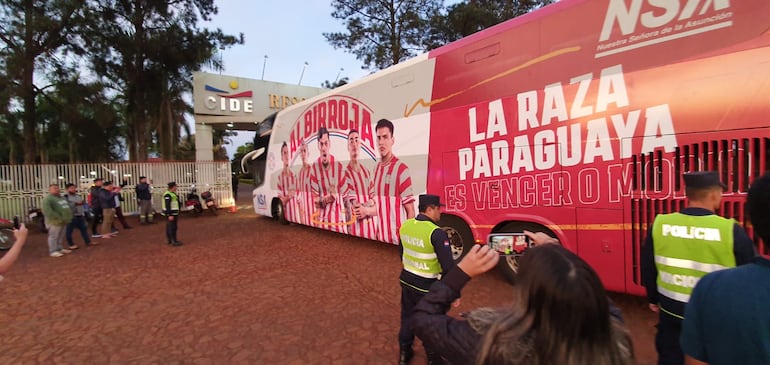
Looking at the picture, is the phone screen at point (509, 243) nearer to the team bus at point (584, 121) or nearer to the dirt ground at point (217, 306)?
the dirt ground at point (217, 306)

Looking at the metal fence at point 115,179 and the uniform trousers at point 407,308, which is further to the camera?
the metal fence at point 115,179

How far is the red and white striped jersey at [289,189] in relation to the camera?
10.3 m

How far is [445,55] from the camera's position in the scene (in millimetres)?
5730

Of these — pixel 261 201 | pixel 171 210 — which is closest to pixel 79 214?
pixel 171 210

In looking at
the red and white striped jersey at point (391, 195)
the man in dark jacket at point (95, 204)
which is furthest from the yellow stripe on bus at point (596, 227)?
the man in dark jacket at point (95, 204)

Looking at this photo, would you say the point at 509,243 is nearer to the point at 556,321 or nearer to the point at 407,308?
the point at 407,308

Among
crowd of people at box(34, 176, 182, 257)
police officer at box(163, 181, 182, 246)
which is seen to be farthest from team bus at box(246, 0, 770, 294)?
crowd of people at box(34, 176, 182, 257)

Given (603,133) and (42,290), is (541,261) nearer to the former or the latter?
(603,133)

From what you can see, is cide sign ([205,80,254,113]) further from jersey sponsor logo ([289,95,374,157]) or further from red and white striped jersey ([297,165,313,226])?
red and white striped jersey ([297,165,313,226])

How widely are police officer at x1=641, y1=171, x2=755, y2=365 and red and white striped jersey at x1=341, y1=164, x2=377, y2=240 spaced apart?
5.33m

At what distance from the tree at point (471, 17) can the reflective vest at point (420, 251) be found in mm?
16670

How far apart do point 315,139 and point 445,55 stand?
162 inches

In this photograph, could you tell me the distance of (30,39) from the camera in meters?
12.6

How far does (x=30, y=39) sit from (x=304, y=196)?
11.1 metres
